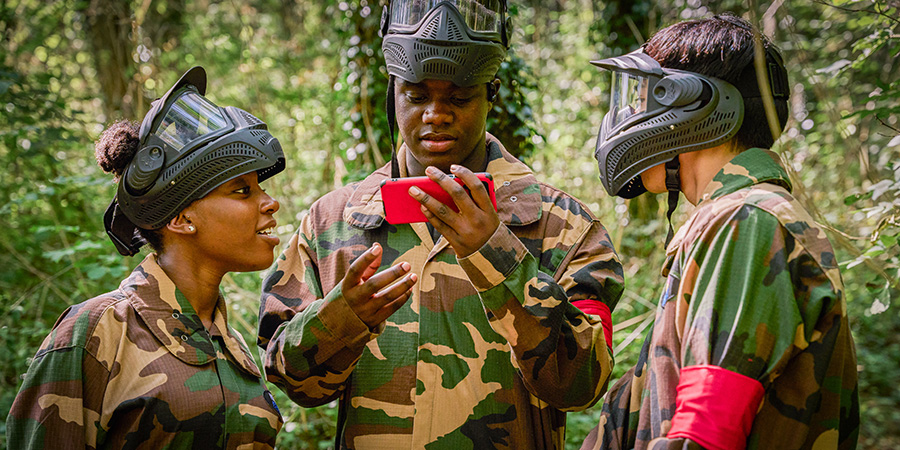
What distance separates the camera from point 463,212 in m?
2.02

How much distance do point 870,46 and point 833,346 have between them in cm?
251

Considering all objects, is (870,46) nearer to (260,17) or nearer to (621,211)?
(621,211)

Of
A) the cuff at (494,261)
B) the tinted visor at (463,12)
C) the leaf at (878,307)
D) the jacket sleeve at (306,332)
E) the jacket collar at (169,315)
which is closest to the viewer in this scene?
the cuff at (494,261)

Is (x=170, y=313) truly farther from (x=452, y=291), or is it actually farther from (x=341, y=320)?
(x=452, y=291)

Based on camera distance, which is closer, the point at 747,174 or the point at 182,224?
the point at 747,174

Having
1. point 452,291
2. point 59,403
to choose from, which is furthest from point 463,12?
point 59,403

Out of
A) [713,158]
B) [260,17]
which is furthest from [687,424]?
[260,17]

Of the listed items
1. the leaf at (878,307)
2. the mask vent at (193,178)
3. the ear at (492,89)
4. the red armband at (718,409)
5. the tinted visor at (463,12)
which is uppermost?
the tinted visor at (463,12)

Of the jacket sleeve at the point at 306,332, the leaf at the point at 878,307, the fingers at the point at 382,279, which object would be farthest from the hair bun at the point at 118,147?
the leaf at the point at 878,307

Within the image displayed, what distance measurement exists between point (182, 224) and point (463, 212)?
115 cm

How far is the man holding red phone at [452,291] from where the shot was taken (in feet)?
6.79

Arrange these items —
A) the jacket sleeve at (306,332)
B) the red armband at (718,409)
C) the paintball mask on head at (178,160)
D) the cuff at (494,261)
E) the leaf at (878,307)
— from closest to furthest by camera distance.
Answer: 1. the red armband at (718,409)
2. the cuff at (494,261)
3. the jacket sleeve at (306,332)
4. the paintball mask on head at (178,160)
5. the leaf at (878,307)

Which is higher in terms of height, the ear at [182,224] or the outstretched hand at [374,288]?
the ear at [182,224]

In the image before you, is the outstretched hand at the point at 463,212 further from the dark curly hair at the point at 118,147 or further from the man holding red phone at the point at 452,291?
the dark curly hair at the point at 118,147
